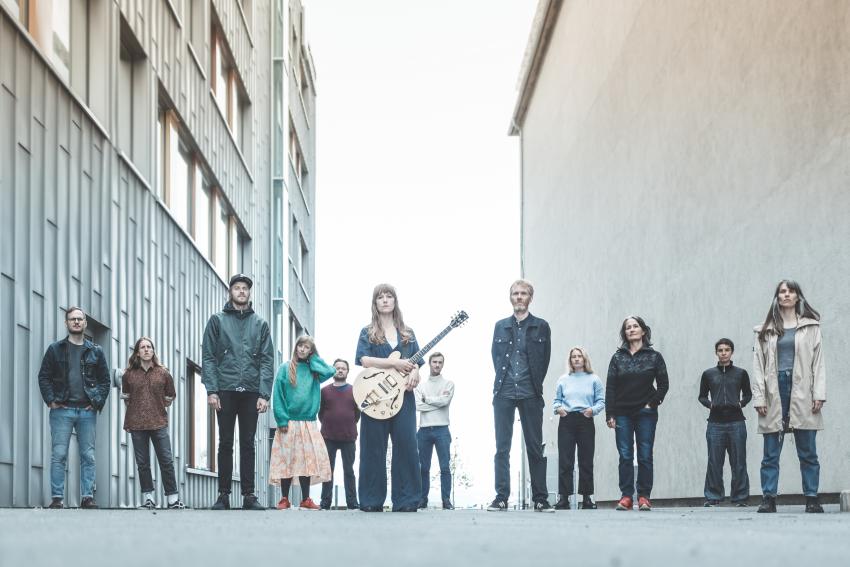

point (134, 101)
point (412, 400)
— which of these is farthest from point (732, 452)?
point (134, 101)

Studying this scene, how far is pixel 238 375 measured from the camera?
416 inches

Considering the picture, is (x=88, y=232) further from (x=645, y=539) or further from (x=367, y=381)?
(x=645, y=539)

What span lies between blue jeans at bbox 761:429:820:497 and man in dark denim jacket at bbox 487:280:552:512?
181 cm

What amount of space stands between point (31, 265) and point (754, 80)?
813 cm

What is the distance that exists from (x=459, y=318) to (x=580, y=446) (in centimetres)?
363

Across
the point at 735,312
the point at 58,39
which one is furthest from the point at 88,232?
the point at 735,312

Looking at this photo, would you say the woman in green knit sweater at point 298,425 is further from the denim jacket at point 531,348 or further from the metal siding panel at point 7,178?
the metal siding panel at point 7,178

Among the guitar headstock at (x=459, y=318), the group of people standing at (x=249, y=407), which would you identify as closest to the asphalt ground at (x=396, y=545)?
the group of people standing at (x=249, y=407)

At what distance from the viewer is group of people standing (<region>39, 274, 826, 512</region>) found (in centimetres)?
918

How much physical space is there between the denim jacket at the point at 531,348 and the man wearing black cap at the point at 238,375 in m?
1.93

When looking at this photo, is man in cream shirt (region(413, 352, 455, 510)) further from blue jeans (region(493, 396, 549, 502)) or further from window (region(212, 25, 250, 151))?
window (region(212, 25, 250, 151))

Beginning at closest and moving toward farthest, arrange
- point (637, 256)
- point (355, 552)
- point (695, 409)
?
point (355, 552) < point (695, 409) < point (637, 256)

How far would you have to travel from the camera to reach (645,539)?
514 centimetres

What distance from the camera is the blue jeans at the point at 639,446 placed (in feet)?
38.0
